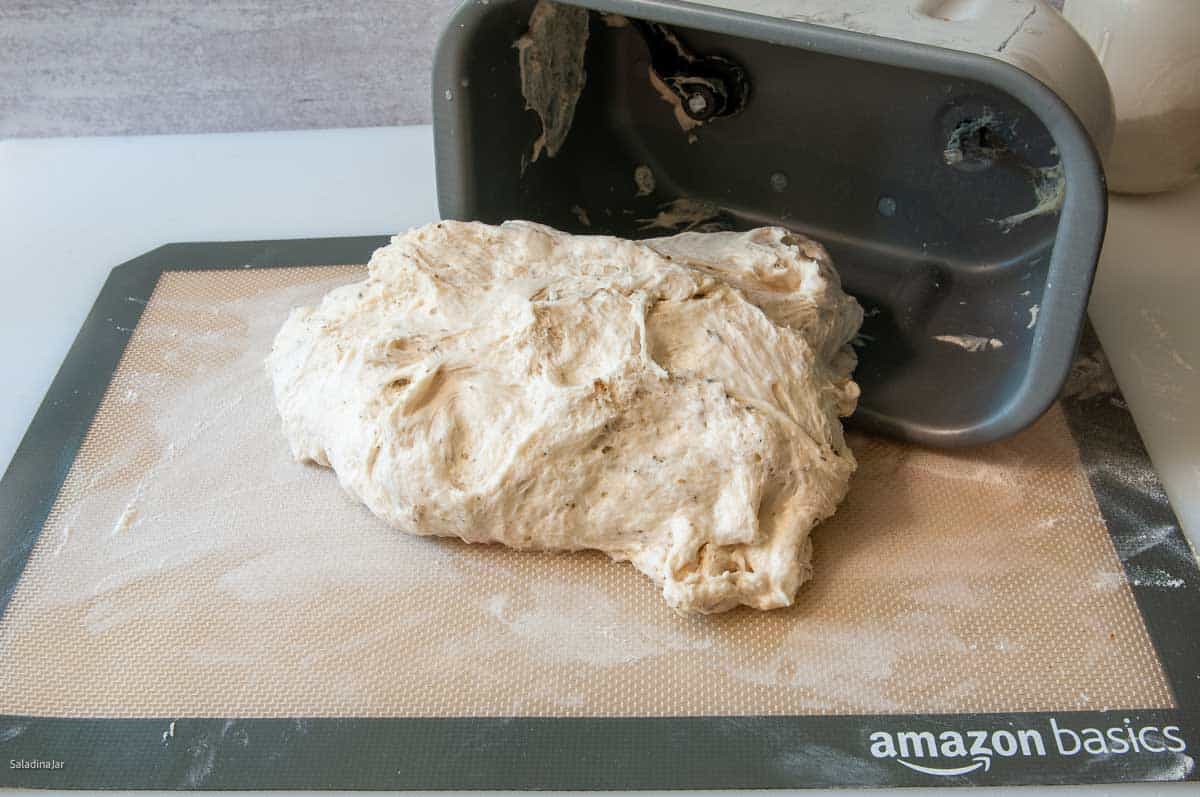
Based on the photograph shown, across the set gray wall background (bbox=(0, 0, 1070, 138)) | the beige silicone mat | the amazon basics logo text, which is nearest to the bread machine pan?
the beige silicone mat

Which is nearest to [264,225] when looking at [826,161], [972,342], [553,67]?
[553,67]

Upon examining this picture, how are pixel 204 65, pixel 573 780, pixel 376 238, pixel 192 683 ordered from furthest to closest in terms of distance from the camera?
pixel 204 65 < pixel 376 238 < pixel 192 683 < pixel 573 780

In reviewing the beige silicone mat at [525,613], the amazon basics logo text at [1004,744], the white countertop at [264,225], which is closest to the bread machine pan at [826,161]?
the beige silicone mat at [525,613]

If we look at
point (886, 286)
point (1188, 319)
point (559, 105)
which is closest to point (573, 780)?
point (886, 286)

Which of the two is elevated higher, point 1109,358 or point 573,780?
point 1109,358

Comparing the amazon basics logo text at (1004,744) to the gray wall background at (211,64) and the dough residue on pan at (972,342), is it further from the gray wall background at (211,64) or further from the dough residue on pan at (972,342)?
the gray wall background at (211,64)

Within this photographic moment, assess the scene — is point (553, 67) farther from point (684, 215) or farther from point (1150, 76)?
point (1150, 76)

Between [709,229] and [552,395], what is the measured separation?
68 centimetres

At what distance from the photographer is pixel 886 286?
1.71 meters

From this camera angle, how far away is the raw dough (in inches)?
49.4

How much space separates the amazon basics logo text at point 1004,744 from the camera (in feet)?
3.77

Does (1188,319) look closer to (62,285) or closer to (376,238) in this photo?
(376,238)

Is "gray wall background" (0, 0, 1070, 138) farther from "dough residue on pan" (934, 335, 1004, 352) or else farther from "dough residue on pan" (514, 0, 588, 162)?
"dough residue on pan" (934, 335, 1004, 352)

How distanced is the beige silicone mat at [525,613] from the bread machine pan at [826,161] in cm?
16
